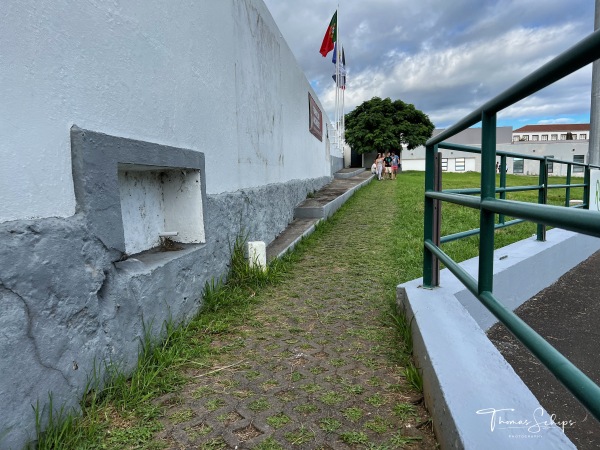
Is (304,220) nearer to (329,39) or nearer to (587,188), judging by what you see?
(587,188)

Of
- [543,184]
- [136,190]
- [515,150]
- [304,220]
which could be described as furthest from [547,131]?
[136,190]

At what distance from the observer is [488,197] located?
1.72m

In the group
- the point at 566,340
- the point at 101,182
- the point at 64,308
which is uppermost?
the point at 101,182

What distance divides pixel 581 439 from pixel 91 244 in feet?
8.61

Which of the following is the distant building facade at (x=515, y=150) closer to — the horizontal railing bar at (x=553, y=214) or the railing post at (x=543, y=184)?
the railing post at (x=543, y=184)

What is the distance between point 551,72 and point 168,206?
2.84 metres

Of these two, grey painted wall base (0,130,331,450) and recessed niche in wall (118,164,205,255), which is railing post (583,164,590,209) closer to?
recessed niche in wall (118,164,205,255)

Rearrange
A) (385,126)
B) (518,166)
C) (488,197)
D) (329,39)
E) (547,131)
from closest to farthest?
(488,197), (329,39), (385,126), (518,166), (547,131)

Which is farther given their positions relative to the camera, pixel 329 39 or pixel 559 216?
pixel 329 39

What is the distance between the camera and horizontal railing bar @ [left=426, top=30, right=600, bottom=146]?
39.5 inches

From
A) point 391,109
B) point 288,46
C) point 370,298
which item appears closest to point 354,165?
point 391,109

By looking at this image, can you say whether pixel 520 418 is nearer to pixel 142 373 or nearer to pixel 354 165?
pixel 142 373

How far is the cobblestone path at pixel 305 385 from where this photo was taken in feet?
6.17

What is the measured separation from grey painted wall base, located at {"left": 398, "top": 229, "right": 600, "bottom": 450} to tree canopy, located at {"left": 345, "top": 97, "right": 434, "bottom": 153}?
103 ft
